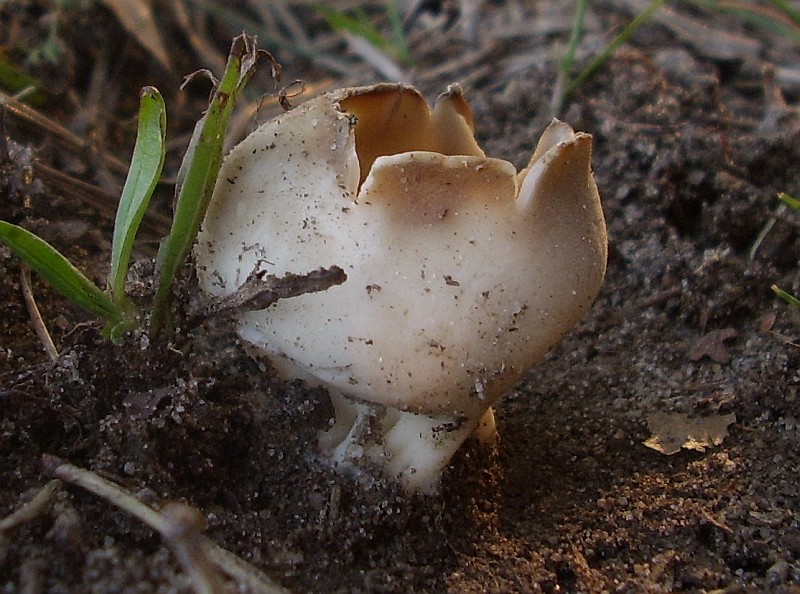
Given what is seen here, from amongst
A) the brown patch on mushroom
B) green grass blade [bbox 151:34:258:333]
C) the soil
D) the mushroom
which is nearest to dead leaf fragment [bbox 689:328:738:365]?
the soil

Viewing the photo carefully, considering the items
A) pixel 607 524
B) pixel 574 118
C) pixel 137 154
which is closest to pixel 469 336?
pixel 607 524

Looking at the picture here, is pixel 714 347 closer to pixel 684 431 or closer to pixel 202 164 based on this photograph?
pixel 684 431

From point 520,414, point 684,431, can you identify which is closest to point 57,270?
point 520,414

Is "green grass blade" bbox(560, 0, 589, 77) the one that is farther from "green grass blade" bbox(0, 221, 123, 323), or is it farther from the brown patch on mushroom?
"green grass blade" bbox(0, 221, 123, 323)

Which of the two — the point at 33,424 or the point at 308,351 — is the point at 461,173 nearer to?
the point at 308,351

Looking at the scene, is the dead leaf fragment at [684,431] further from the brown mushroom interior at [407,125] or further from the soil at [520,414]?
the brown mushroom interior at [407,125]
